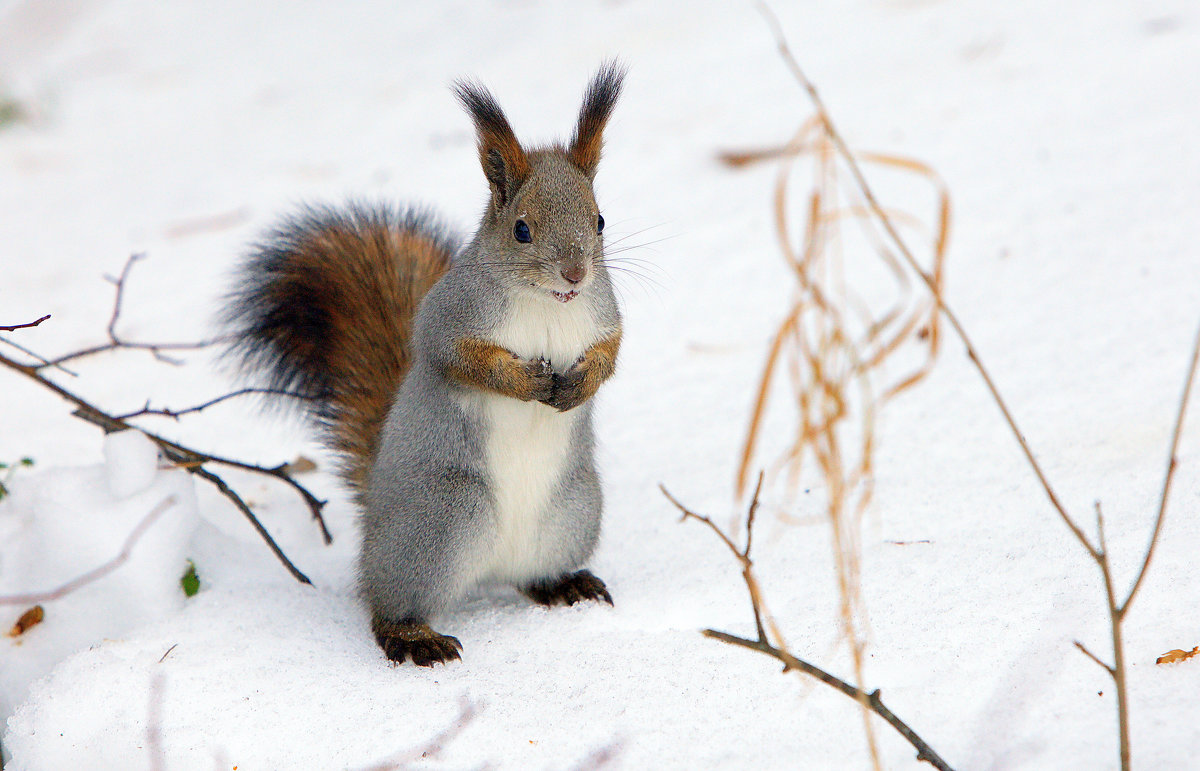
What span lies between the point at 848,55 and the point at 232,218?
223 cm

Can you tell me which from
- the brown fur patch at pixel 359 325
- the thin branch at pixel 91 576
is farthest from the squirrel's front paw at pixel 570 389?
the thin branch at pixel 91 576

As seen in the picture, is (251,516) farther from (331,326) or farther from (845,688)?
(845,688)

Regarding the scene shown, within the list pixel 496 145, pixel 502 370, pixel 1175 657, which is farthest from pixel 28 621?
pixel 1175 657

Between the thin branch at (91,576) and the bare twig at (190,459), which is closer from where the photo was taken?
the thin branch at (91,576)

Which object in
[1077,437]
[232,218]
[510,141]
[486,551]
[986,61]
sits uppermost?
[986,61]

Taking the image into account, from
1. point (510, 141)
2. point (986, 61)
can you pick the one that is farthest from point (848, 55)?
point (510, 141)

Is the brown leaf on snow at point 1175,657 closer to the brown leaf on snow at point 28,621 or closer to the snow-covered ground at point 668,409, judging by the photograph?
the snow-covered ground at point 668,409

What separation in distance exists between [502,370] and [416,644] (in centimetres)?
43

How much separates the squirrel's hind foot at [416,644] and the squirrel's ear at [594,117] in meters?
0.78

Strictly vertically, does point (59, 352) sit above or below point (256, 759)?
above

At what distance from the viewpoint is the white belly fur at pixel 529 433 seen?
1669 mm

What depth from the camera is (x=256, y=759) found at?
4.29 ft

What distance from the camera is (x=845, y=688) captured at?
1025mm

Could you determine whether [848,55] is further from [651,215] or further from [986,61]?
[651,215]
